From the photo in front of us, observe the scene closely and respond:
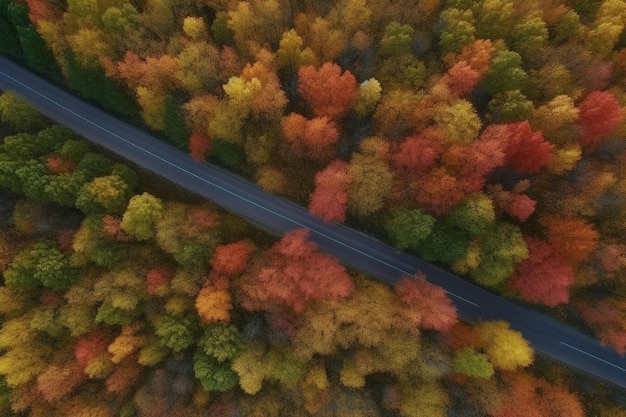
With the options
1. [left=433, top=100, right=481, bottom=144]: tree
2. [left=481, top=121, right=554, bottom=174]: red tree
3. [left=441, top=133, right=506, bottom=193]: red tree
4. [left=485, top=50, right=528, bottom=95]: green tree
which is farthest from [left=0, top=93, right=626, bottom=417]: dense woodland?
[left=485, top=50, right=528, bottom=95]: green tree

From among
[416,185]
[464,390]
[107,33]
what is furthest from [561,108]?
[107,33]

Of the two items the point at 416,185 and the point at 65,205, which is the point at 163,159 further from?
the point at 416,185

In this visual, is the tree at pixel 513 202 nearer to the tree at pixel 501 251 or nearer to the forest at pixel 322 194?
the forest at pixel 322 194

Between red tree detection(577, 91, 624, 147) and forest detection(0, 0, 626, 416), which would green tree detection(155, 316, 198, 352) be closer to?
forest detection(0, 0, 626, 416)

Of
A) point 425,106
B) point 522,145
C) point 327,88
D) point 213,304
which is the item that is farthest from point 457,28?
point 213,304

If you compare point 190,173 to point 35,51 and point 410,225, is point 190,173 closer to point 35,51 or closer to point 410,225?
point 35,51

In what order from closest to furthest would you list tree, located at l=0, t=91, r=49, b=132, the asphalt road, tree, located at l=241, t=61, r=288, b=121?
tree, located at l=241, t=61, r=288, b=121
tree, located at l=0, t=91, r=49, b=132
the asphalt road
